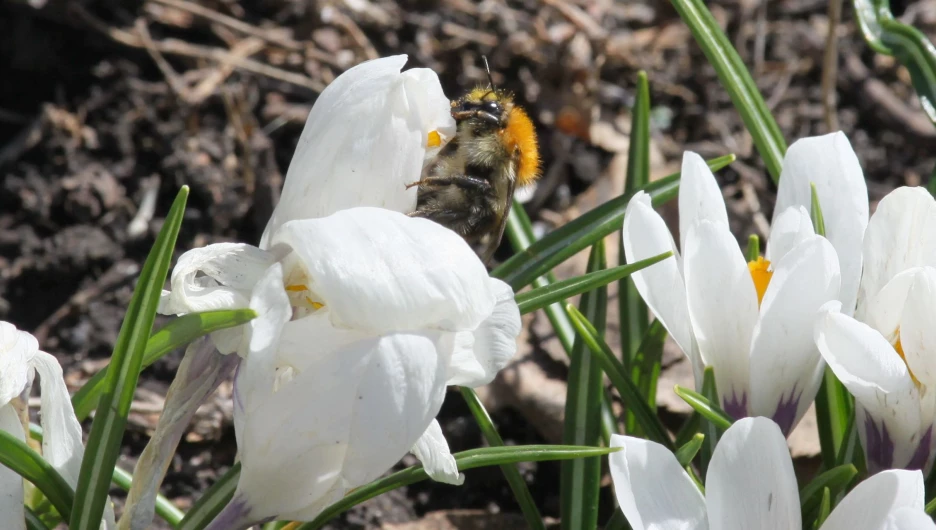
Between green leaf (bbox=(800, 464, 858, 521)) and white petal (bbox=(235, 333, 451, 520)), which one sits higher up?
white petal (bbox=(235, 333, 451, 520))

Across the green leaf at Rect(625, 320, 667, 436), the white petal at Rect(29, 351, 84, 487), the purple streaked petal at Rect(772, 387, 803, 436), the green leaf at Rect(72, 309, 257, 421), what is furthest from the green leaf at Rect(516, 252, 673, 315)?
the white petal at Rect(29, 351, 84, 487)

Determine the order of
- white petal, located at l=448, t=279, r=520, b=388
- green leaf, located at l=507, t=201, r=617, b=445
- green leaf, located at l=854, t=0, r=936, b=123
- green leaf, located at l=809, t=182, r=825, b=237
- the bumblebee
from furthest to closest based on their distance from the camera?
green leaf, located at l=854, t=0, r=936, b=123 → green leaf, located at l=507, t=201, r=617, b=445 → the bumblebee → green leaf, located at l=809, t=182, r=825, b=237 → white petal, located at l=448, t=279, r=520, b=388

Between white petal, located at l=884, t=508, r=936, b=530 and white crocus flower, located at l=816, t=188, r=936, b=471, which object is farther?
white crocus flower, located at l=816, t=188, r=936, b=471

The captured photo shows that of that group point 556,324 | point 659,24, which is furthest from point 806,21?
Result: point 556,324

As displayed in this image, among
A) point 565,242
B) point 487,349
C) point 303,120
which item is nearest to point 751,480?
point 487,349

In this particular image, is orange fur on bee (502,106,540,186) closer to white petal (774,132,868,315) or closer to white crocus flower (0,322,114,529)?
white petal (774,132,868,315)

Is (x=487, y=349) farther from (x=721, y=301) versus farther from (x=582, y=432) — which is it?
(x=582, y=432)

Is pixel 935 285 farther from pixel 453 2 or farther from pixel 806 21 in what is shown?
pixel 806 21
